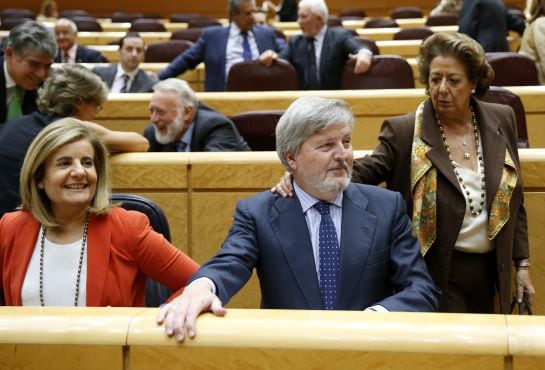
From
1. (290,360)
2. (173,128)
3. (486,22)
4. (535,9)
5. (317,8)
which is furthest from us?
(486,22)

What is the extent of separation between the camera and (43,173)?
4.52ft

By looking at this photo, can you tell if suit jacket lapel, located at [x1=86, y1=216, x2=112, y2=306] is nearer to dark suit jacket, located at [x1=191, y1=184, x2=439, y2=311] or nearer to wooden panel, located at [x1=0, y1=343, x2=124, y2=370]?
dark suit jacket, located at [x1=191, y1=184, x2=439, y2=311]

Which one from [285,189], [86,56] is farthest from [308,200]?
[86,56]

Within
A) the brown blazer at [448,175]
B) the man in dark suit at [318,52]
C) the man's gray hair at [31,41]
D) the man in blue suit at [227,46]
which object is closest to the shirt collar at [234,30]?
the man in blue suit at [227,46]

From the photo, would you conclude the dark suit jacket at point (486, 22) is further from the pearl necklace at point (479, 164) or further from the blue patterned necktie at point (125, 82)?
the pearl necklace at point (479, 164)

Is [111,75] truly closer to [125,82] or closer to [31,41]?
[125,82]

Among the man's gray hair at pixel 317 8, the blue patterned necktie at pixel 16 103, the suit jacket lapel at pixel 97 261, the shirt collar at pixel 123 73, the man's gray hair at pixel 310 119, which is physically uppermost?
the man's gray hair at pixel 317 8

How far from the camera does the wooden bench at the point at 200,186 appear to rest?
1.76 metres

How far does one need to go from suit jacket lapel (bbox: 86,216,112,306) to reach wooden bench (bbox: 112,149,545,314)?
1.53 ft

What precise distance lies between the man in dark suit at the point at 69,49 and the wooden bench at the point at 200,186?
210 centimetres

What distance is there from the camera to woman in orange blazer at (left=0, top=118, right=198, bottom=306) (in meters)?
1.31

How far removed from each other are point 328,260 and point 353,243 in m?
0.04

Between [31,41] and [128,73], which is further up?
[31,41]

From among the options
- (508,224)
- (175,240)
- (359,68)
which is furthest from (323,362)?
(359,68)
